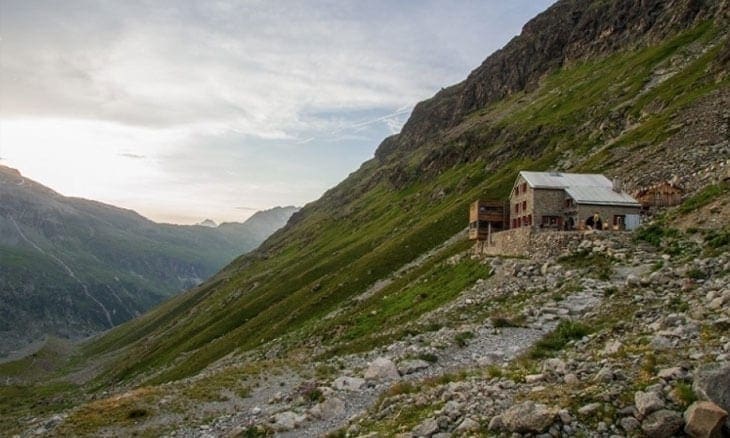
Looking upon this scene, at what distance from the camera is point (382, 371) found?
86.3ft

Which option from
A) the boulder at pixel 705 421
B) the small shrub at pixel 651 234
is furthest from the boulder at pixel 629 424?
the small shrub at pixel 651 234

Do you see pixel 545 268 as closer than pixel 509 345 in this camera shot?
No

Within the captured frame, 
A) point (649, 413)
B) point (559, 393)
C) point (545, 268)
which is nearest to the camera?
point (649, 413)

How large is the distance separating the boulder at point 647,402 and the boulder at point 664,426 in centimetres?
31

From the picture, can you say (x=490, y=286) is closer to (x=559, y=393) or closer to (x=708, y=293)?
(x=708, y=293)

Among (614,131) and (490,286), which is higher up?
(614,131)

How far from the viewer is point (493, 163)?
126 m

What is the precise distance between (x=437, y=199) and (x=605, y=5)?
9641 cm

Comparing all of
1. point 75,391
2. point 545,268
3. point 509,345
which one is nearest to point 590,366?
point 509,345

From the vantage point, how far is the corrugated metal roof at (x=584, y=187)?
5338 centimetres

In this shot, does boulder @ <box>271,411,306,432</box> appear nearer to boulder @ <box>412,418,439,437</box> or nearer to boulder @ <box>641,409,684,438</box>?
boulder @ <box>412,418,439,437</box>

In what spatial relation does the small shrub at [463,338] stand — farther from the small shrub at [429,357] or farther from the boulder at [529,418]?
the boulder at [529,418]

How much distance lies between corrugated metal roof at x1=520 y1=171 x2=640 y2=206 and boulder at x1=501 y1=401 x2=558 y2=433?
141 ft

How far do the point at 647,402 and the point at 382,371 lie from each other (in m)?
14.5
